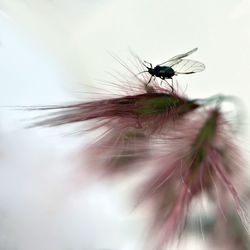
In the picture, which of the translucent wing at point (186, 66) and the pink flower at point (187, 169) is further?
the translucent wing at point (186, 66)

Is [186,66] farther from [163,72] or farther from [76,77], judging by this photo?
[76,77]

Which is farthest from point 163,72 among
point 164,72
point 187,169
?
point 187,169

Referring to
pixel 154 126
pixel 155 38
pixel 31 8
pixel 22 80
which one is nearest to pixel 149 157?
pixel 154 126

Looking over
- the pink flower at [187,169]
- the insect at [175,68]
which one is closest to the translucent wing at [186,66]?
the insect at [175,68]

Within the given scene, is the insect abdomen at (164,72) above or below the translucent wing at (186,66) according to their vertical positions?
below

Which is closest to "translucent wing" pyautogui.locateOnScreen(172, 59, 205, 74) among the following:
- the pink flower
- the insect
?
the insect

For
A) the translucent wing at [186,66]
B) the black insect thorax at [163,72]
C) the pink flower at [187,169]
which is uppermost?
the translucent wing at [186,66]

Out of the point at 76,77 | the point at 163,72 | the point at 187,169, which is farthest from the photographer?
the point at 76,77

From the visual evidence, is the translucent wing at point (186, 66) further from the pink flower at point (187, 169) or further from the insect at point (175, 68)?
the pink flower at point (187, 169)

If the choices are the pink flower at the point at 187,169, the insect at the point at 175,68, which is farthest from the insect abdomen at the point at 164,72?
the pink flower at the point at 187,169
